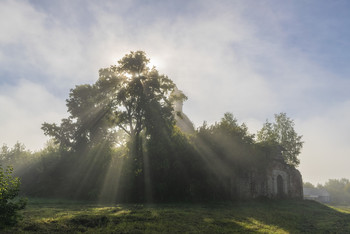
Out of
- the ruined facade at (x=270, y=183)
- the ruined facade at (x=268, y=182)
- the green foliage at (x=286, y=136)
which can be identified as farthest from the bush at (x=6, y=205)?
the green foliage at (x=286, y=136)

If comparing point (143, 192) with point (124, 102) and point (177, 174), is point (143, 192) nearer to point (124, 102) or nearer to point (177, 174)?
point (177, 174)

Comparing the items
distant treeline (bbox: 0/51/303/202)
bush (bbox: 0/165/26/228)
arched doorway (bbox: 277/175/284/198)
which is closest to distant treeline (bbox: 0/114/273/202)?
distant treeline (bbox: 0/51/303/202)

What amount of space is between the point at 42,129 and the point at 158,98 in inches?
816

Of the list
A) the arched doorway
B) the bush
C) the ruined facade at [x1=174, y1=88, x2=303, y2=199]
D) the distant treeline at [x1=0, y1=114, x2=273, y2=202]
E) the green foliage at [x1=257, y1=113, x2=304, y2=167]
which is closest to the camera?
the bush

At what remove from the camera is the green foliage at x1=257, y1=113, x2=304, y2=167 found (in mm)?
46469

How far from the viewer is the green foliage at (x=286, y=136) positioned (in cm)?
4647

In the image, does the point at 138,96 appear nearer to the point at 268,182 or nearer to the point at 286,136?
the point at 268,182

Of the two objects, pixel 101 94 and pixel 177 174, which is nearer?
pixel 177 174

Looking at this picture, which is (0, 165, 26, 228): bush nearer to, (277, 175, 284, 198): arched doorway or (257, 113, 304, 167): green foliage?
(277, 175, 284, 198): arched doorway

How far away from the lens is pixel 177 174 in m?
21.0

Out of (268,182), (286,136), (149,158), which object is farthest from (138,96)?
(286,136)

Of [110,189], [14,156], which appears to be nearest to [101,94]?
[110,189]

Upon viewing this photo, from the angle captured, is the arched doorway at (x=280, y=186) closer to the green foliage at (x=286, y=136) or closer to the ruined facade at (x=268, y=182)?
the ruined facade at (x=268, y=182)

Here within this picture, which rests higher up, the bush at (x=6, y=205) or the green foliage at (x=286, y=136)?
the green foliage at (x=286, y=136)
